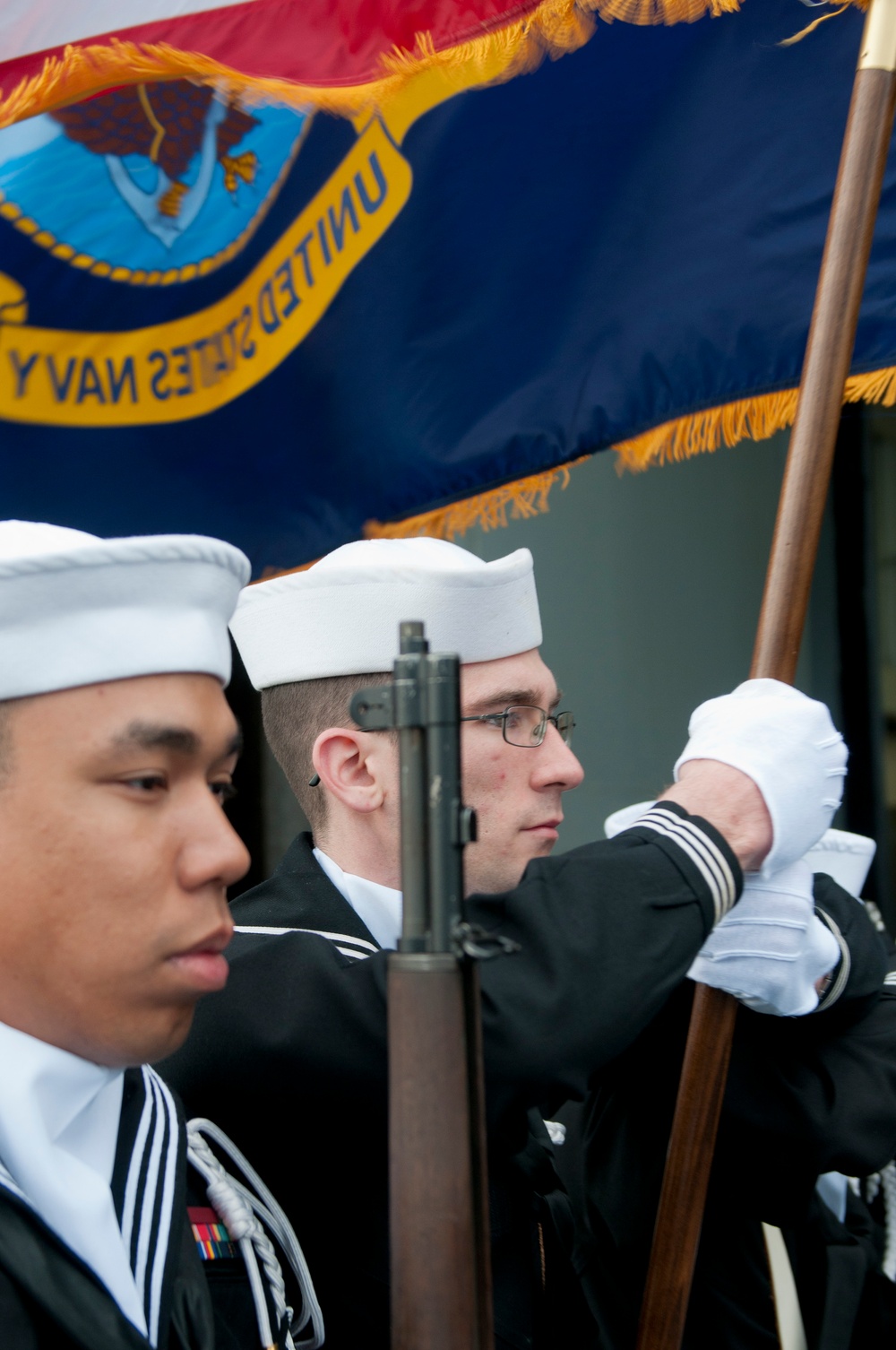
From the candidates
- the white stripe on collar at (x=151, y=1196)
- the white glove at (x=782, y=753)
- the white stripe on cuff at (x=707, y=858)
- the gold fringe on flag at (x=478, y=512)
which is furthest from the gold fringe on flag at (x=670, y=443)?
the white stripe on collar at (x=151, y=1196)

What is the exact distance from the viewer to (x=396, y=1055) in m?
1.22

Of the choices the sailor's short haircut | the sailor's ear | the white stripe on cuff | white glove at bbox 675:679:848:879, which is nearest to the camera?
the white stripe on cuff

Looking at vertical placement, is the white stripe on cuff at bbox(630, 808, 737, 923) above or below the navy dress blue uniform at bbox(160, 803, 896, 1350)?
above

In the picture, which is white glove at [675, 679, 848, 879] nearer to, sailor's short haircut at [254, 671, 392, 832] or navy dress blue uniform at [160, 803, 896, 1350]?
navy dress blue uniform at [160, 803, 896, 1350]

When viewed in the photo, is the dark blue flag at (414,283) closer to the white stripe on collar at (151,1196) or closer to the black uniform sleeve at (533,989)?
the black uniform sleeve at (533,989)

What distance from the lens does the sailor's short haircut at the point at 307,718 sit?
2281 millimetres

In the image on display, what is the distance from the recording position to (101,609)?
1380 mm

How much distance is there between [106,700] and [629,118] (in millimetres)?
2015

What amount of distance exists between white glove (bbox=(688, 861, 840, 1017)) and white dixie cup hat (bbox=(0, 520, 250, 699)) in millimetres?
874

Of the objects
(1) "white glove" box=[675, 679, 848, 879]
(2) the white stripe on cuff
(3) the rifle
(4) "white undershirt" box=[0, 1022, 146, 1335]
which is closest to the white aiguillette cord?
(4) "white undershirt" box=[0, 1022, 146, 1335]

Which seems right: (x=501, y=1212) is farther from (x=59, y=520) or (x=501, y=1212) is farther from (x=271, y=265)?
Answer: (x=271, y=265)

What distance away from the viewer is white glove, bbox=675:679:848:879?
1801mm

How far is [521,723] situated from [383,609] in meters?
0.31

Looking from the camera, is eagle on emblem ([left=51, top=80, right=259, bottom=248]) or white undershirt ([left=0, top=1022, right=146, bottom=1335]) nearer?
white undershirt ([left=0, top=1022, right=146, bottom=1335])
